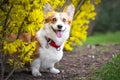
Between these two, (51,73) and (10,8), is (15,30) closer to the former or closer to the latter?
(10,8)

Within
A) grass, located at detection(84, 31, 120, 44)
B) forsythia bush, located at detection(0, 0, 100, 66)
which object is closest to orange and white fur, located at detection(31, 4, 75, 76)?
forsythia bush, located at detection(0, 0, 100, 66)

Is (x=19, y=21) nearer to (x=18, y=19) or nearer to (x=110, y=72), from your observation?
(x=18, y=19)

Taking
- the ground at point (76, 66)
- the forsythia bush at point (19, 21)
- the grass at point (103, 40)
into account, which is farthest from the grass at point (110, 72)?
the grass at point (103, 40)

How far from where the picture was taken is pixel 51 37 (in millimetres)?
6184

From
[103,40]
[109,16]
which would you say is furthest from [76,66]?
[109,16]

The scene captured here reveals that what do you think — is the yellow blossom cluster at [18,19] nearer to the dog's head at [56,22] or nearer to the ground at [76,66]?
the dog's head at [56,22]

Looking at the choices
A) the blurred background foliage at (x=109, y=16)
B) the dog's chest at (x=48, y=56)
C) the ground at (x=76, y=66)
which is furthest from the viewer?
the blurred background foliage at (x=109, y=16)

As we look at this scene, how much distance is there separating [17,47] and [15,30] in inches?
9.1

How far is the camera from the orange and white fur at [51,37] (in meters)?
6.08

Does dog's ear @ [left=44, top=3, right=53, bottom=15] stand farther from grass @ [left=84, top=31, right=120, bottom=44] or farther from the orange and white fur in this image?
grass @ [left=84, top=31, right=120, bottom=44]

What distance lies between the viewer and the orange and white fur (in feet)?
20.0

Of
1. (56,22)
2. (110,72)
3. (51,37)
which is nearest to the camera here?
(110,72)

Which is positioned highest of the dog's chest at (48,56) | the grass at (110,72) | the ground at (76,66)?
the dog's chest at (48,56)

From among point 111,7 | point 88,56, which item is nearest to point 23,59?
point 88,56
